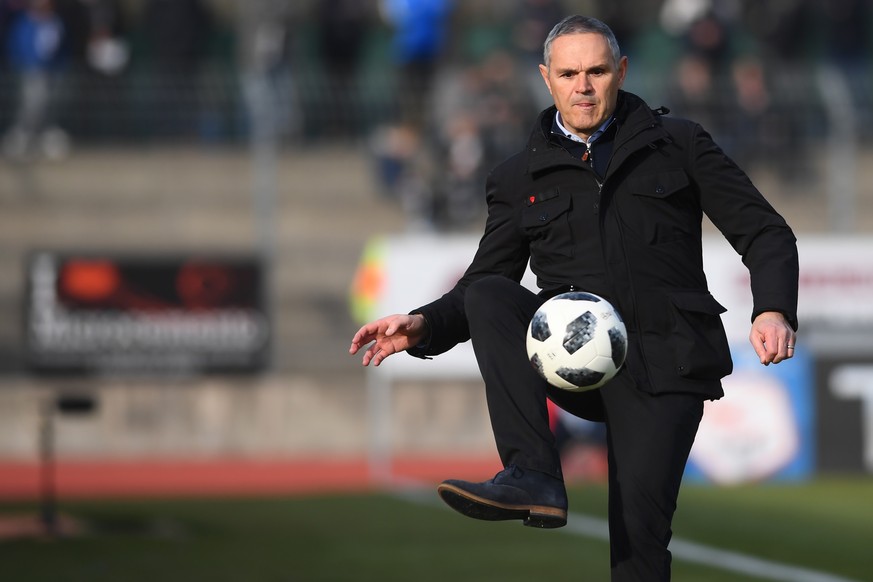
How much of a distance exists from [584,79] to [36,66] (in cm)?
1377

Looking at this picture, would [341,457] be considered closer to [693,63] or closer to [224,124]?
[224,124]

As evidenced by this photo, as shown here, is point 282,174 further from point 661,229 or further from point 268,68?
point 661,229

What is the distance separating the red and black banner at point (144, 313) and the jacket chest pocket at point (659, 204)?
42.5ft

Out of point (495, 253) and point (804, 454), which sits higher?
point (495, 253)

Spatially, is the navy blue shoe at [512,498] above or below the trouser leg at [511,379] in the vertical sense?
below

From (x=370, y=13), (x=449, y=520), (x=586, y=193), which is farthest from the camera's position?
(x=370, y=13)

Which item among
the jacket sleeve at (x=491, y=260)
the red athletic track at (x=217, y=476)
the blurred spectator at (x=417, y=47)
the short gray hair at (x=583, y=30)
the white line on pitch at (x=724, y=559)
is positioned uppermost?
the blurred spectator at (x=417, y=47)

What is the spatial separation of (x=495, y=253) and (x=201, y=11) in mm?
14110

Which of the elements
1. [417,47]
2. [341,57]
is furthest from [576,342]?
[341,57]

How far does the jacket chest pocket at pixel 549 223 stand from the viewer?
17.6ft

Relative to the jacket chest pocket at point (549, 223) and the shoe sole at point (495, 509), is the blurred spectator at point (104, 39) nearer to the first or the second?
the jacket chest pocket at point (549, 223)

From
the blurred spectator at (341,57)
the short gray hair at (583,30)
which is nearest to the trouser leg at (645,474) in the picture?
the short gray hair at (583,30)

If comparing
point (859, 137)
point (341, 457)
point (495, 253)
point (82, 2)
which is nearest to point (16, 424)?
point (341, 457)

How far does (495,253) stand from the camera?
561 centimetres
